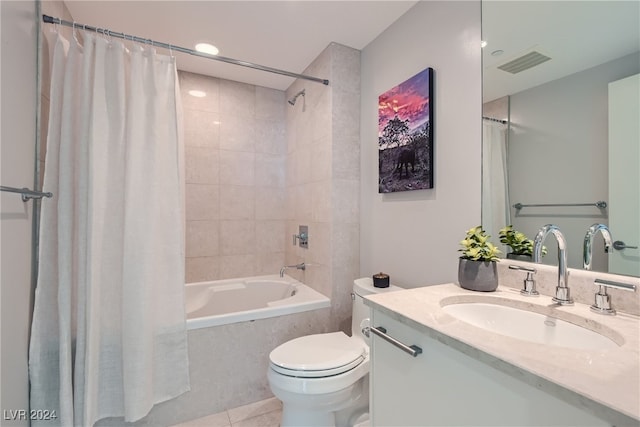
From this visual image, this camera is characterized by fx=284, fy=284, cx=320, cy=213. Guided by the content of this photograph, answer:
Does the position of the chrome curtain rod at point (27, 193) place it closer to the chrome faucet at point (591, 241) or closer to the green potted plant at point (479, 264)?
the green potted plant at point (479, 264)

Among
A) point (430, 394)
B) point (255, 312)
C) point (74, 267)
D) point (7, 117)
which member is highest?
point (7, 117)

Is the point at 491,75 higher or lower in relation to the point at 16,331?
higher

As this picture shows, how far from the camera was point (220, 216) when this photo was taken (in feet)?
8.63

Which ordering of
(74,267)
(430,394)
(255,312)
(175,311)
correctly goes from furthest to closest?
1. (255,312)
2. (175,311)
3. (74,267)
4. (430,394)

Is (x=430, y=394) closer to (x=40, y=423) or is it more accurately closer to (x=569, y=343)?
(x=569, y=343)

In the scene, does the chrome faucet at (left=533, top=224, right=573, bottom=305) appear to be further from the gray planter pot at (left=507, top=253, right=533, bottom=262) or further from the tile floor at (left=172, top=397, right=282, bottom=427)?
the tile floor at (left=172, top=397, right=282, bottom=427)

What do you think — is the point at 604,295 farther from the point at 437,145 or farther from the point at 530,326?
the point at 437,145

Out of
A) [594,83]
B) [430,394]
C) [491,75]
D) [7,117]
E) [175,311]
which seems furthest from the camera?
[175,311]

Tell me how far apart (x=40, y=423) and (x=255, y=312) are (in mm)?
1063

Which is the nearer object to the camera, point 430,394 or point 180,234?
point 430,394

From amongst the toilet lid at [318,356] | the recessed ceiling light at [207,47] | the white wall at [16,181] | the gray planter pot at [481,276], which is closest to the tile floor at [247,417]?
the toilet lid at [318,356]

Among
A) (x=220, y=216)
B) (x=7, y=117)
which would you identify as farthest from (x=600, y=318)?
(x=220, y=216)

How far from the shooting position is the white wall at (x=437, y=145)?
1355mm

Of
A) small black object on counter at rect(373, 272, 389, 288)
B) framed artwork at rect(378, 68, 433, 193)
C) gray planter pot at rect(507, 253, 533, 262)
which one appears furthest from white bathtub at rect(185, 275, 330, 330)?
gray planter pot at rect(507, 253, 533, 262)
